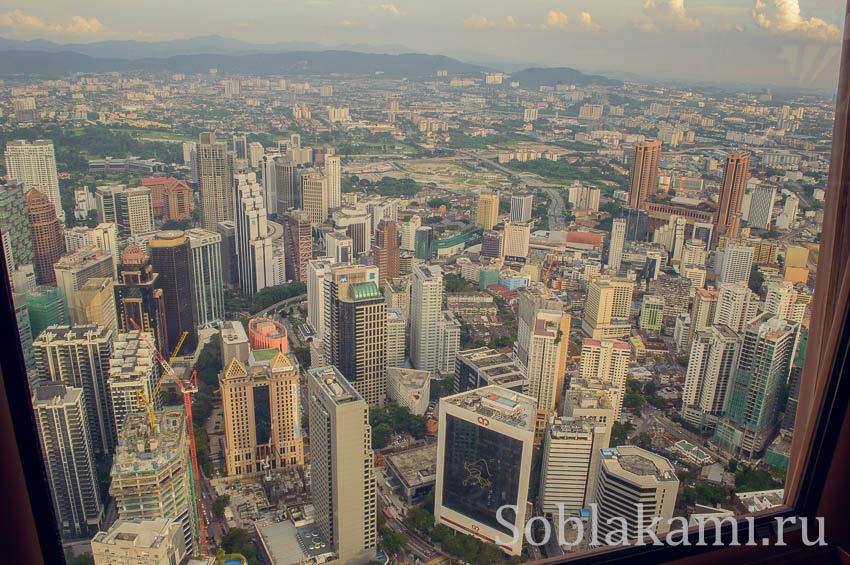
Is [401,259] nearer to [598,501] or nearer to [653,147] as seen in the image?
[653,147]

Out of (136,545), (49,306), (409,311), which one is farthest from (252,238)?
(136,545)

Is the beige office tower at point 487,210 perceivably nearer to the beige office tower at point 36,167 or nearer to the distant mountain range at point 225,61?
the distant mountain range at point 225,61

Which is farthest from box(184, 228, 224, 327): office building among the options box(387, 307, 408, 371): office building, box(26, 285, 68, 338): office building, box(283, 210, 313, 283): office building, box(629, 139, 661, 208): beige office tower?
box(629, 139, 661, 208): beige office tower

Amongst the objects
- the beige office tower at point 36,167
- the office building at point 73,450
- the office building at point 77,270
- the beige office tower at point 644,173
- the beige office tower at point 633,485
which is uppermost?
the beige office tower at point 36,167

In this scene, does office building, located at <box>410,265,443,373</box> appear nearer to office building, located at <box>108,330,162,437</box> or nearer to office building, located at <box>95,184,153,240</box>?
office building, located at <box>108,330,162,437</box>

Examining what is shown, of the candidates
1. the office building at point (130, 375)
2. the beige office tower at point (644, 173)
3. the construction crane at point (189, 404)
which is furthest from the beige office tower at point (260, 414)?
the beige office tower at point (644, 173)

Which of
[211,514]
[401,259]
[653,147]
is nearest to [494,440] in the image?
[211,514]

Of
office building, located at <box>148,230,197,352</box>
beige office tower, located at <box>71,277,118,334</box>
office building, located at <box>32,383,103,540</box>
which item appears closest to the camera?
office building, located at <box>32,383,103,540</box>
